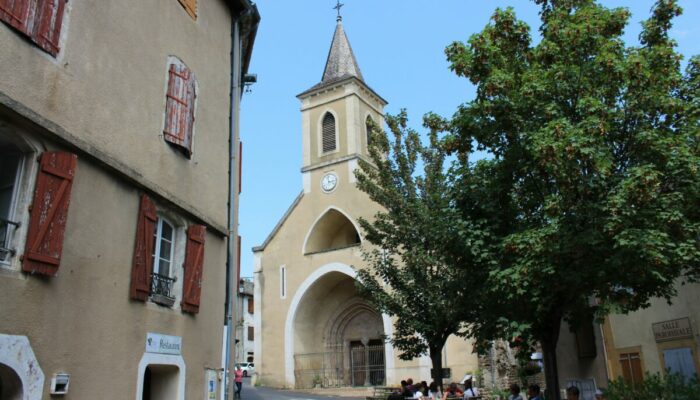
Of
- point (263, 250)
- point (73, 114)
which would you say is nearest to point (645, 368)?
point (73, 114)

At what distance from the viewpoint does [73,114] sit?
6.84 m

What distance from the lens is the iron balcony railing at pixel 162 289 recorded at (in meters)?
8.13

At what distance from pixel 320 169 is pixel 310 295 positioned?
6453 mm

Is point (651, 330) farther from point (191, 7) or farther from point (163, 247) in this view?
point (191, 7)

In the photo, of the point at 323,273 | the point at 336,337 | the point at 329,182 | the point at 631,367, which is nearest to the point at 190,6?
the point at 631,367

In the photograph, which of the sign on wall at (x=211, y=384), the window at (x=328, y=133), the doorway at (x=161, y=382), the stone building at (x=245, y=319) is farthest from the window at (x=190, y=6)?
the stone building at (x=245, y=319)

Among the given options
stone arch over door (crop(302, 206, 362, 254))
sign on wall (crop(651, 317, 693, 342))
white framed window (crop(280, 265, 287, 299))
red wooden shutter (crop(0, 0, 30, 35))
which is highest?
stone arch over door (crop(302, 206, 362, 254))

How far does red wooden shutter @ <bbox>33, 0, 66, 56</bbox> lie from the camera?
6.38 metres

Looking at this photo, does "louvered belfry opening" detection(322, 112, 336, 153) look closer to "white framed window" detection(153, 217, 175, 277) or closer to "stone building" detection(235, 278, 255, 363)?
"stone building" detection(235, 278, 255, 363)

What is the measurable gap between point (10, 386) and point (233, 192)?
579cm

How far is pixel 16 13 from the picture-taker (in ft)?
20.1

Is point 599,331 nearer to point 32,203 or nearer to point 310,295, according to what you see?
point 32,203

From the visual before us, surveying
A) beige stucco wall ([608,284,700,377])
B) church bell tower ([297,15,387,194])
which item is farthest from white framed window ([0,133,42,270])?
church bell tower ([297,15,387,194])

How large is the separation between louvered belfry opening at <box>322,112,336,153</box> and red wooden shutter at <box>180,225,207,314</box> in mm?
21882
